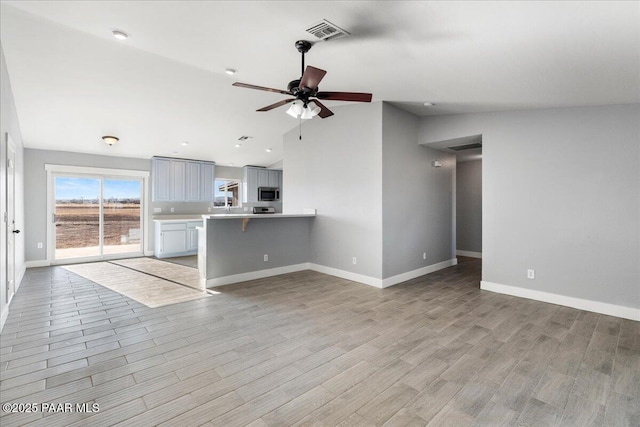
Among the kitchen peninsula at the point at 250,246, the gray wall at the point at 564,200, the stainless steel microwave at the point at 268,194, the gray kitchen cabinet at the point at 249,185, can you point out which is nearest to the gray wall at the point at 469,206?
the gray wall at the point at 564,200

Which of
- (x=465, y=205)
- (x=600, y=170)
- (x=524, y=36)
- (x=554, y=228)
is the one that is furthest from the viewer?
(x=465, y=205)

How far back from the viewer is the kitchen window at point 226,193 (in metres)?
8.66

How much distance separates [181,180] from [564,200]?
7.72 metres

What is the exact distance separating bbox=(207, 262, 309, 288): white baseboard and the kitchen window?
4040 millimetres

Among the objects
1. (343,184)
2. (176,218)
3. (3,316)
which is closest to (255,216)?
(343,184)

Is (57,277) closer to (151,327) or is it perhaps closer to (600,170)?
(151,327)

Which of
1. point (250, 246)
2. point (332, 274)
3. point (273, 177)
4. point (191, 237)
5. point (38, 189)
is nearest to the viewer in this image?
point (250, 246)

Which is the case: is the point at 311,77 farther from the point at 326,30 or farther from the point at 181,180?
the point at 181,180

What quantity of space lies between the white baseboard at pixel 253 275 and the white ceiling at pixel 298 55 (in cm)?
285

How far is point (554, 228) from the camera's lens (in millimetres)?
3922

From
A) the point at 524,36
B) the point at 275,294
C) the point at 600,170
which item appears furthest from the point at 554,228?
the point at 275,294

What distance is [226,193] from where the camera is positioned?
349 inches

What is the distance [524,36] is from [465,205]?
5746mm

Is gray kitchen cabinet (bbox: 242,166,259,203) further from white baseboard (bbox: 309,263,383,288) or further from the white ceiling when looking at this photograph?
white baseboard (bbox: 309,263,383,288)
